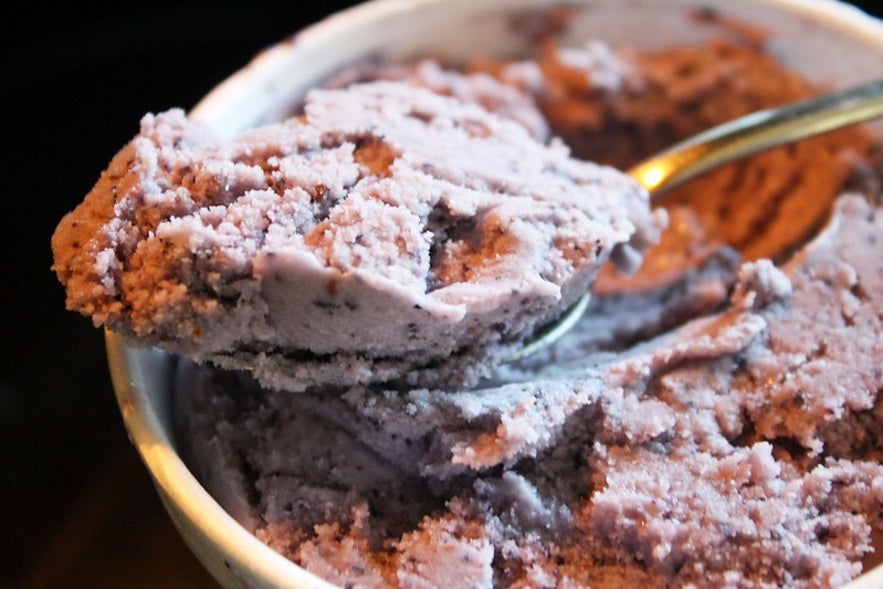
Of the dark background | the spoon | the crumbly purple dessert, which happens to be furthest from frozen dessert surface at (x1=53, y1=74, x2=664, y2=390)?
the dark background

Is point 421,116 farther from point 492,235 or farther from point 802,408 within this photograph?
point 802,408

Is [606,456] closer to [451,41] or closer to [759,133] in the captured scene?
[759,133]

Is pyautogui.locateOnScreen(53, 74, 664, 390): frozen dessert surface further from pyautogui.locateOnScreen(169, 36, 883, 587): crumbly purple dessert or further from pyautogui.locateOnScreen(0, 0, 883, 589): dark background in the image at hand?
pyautogui.locateOnScreen(0, 0, 883, 589): dark background

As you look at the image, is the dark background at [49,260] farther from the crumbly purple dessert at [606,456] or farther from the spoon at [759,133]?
the spoon at [759,133]

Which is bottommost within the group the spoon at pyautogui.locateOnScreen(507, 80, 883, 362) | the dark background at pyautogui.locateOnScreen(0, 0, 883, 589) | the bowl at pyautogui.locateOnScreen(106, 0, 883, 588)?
the dark background at pyautogui.locateOnScreen(0, 0, 883, 589)

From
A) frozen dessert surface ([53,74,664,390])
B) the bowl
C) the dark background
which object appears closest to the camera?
frozen dessert surface ([53,74,664,390])

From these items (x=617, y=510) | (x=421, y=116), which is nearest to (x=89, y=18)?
(x=421, y=116)

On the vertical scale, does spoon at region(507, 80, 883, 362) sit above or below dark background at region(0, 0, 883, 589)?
above
